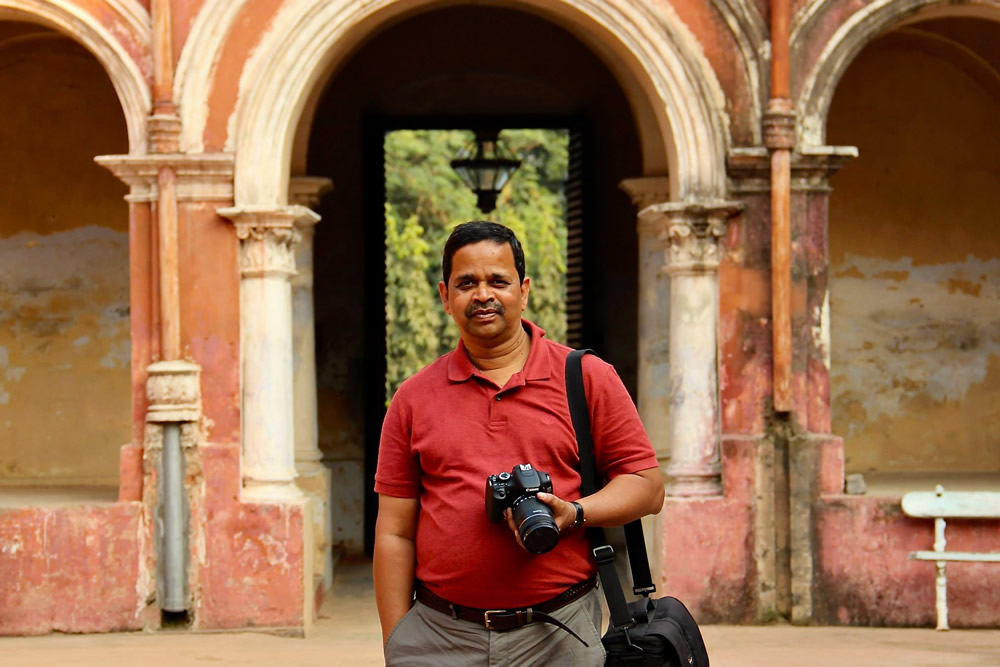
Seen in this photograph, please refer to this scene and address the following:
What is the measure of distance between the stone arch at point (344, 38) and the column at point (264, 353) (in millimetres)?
189

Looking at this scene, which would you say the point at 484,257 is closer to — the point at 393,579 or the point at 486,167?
the point at 393,579

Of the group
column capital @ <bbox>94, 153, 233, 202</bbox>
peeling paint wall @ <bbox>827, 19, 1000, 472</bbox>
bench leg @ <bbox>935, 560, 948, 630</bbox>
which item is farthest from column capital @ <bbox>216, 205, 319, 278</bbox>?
peeling paint wall @ <bbox>827, 19, 1000, 472</bbox>

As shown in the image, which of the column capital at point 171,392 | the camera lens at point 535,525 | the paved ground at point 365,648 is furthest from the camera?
the column capital at point 171,392

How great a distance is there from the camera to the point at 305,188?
28.2 ft

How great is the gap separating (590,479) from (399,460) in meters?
0.47

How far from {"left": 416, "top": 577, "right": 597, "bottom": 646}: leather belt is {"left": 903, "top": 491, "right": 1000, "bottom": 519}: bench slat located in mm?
4449

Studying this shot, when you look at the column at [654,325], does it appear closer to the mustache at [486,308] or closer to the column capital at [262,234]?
the column capital at [262,234]

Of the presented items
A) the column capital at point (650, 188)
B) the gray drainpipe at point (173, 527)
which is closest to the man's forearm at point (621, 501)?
the gray drainpipe at point (173, 527)

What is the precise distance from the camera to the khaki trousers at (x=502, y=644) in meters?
3.22

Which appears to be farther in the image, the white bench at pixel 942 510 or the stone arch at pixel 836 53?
the stone arch at pixel 836 53

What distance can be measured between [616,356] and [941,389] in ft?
7.37

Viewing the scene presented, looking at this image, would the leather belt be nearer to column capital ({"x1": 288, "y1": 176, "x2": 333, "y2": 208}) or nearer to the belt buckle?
the belt buckle

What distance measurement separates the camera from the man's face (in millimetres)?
3336

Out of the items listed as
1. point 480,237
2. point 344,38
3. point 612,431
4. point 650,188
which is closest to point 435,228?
point 650,188
